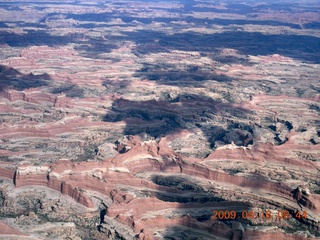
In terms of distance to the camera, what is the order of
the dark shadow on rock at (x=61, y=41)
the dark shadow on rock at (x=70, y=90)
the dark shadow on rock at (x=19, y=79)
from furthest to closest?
the dark shadow on rock at (x=61, y=41)
the dark shadow on rock at (x=19, y=79)
the dark shadow on rock at (x=70, y=90)

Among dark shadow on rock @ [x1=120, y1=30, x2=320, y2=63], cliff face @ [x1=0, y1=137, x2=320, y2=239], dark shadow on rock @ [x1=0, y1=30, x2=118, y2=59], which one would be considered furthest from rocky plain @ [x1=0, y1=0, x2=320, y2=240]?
dark shadow on rock @ [x1=120, y1=30, x2=320, y2=63]

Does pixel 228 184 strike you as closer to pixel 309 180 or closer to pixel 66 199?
pixel 309 180

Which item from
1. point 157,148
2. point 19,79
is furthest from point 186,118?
point 19,79

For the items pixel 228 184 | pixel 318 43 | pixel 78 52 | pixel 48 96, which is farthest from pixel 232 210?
pixel 318 43
